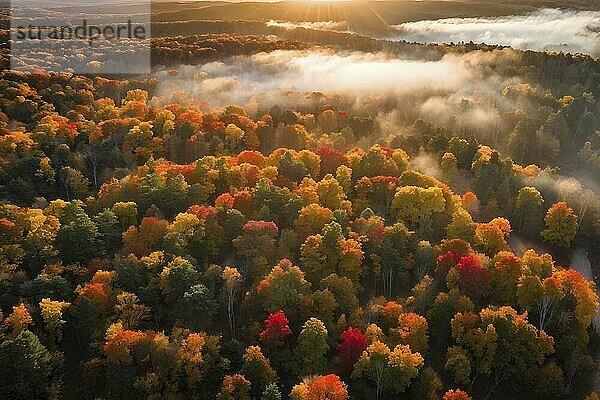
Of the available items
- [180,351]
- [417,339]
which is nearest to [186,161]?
[180,351]

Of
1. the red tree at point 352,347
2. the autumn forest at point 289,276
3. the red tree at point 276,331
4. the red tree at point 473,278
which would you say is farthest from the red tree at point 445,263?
the red tree at point 276,331

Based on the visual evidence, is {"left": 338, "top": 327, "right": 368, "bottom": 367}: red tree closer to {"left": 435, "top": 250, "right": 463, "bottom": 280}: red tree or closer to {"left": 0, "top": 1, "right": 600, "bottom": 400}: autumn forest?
{"left": 0, "top": 1, "right": 600, "bottom": 400}: autumn forest

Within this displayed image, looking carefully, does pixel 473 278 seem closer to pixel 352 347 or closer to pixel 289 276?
pixel 352 347

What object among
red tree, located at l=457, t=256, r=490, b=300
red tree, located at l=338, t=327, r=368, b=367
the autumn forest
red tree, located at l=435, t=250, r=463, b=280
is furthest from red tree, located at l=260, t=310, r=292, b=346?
red tree, located at l=457, t=256, r=490, b=300

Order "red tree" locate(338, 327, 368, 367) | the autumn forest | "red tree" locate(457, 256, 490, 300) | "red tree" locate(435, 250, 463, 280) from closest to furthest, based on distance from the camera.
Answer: the autumn forest
"red tree" locate(338, 327, 368, 367)
"red tree" locate(457, 256, 490, 300)
"red tree" locate(435, 250, 463, 280)

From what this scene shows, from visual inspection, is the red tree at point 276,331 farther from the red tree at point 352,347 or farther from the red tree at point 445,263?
the red tree at point 445,263

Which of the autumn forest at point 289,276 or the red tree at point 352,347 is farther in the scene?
the red tree at point 352,347

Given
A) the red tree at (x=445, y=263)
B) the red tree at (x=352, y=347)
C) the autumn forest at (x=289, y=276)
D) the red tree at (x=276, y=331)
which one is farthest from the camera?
the red tree at (x=445, y=263)

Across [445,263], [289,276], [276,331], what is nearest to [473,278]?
[445,263]

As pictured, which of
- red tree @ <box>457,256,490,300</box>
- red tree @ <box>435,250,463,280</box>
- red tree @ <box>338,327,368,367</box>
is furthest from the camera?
red tree @ <box>435,250,463,280</box>

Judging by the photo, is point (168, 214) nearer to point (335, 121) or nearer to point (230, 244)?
point (230, 244)

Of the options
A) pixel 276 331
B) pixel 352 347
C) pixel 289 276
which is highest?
pixel 289 276

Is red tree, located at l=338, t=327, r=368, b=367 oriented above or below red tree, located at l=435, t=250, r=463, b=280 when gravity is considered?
below
